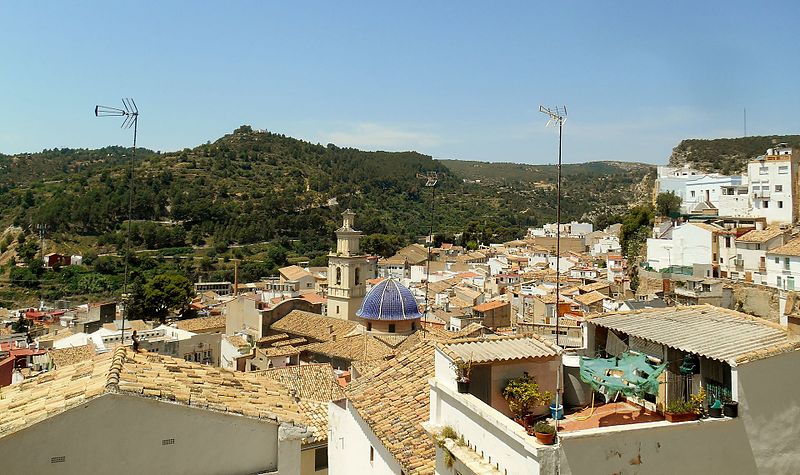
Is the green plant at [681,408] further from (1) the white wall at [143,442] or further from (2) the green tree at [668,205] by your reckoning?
(2) the green tree at [668,205]

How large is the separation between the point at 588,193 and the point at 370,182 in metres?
55.0

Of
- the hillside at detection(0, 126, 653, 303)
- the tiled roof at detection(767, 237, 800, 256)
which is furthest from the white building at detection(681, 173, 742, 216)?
the hillside at detection(0, 126, 653, 303)

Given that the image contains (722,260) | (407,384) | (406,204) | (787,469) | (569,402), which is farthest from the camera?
(406,204)

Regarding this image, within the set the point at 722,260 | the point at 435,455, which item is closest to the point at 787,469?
the point at 435,455

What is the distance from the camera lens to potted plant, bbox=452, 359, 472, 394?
590cm

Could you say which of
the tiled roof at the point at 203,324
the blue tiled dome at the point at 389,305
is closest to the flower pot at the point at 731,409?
the blue tiled dome at the point at 389,305

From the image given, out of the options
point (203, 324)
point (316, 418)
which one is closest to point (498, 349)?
point (316, 418)

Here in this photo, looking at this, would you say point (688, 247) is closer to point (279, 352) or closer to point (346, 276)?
point (346, 276)

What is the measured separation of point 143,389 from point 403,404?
10.9 ft

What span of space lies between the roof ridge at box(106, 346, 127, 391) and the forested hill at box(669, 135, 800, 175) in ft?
196

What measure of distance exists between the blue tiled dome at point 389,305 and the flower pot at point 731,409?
2067 centimetres

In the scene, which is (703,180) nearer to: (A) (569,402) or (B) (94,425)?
(A) (569,402)

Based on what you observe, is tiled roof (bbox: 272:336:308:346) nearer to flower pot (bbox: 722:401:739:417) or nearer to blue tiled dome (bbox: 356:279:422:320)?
blue tiled dome (bbox: 356:279:422:320)

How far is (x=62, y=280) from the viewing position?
5469cm
